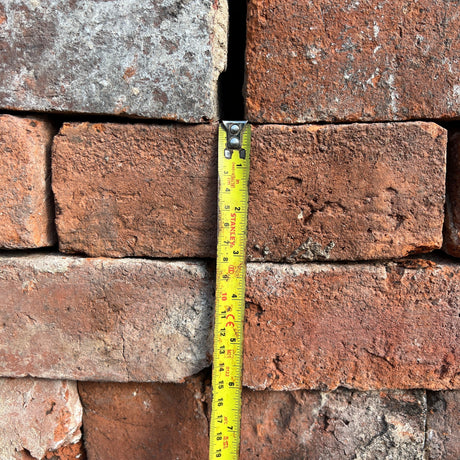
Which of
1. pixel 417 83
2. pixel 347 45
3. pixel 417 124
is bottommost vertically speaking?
pixel 417 124

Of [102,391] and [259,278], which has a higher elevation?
[259,278]

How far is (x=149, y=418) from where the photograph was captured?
196 centimetres

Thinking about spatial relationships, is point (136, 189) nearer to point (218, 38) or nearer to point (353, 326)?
point (218, 38)

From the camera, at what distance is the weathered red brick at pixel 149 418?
1938 mm

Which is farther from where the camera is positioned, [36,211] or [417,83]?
[36,211]

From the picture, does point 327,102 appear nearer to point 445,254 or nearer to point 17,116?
point 445,254

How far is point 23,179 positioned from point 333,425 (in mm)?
1965

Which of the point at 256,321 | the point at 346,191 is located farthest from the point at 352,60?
the point at 256,321

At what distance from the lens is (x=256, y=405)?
6.29ft

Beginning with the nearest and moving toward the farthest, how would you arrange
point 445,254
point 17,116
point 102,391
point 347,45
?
point 347,45 < point 17,116 < point 445,254 < point 102,391

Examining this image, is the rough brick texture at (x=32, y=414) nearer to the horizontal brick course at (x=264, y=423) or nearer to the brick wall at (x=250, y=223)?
the brick wall at (x=250, y=223)

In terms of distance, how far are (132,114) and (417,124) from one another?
1.26m

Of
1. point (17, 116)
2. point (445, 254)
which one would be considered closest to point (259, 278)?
point (445, 254)

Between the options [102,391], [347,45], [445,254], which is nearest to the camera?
[347,45]
